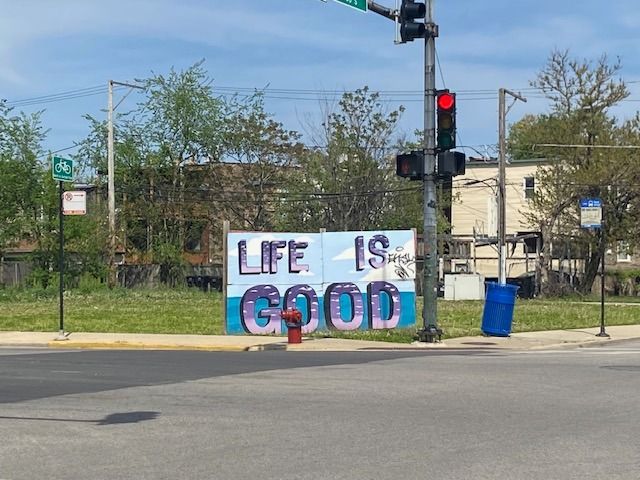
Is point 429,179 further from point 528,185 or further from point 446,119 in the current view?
point 528,185

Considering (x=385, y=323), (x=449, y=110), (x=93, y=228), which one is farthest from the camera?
(x=93, y=228)

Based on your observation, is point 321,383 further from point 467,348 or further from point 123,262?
point 123,262

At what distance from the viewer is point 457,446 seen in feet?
26.5

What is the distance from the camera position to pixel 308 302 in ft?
71.2

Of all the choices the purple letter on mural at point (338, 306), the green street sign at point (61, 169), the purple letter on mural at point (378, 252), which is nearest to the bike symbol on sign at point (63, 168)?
the green street sign at point (61, 169)

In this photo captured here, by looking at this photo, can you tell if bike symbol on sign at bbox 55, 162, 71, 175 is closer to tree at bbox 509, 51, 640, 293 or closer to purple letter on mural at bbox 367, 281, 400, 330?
purple letter on mural at bbox 367, 281, 400, 330

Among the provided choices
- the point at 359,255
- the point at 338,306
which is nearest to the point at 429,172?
the point at 359,255

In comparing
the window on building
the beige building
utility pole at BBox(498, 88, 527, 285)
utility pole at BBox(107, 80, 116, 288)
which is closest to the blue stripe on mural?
utility pole at BBox(498, 88, 527, 285)

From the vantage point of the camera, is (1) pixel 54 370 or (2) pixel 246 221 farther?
(2) pixel 246 221

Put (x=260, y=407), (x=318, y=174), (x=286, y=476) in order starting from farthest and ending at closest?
(x=318, y=174) < (x=260, y=407) < (x=286, y=476)

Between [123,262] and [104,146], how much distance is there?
26.2ft

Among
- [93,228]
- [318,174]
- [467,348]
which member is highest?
[318,174]

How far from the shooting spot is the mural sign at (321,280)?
21.6m

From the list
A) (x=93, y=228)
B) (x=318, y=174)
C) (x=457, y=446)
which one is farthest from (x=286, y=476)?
(x=318, y=174)
